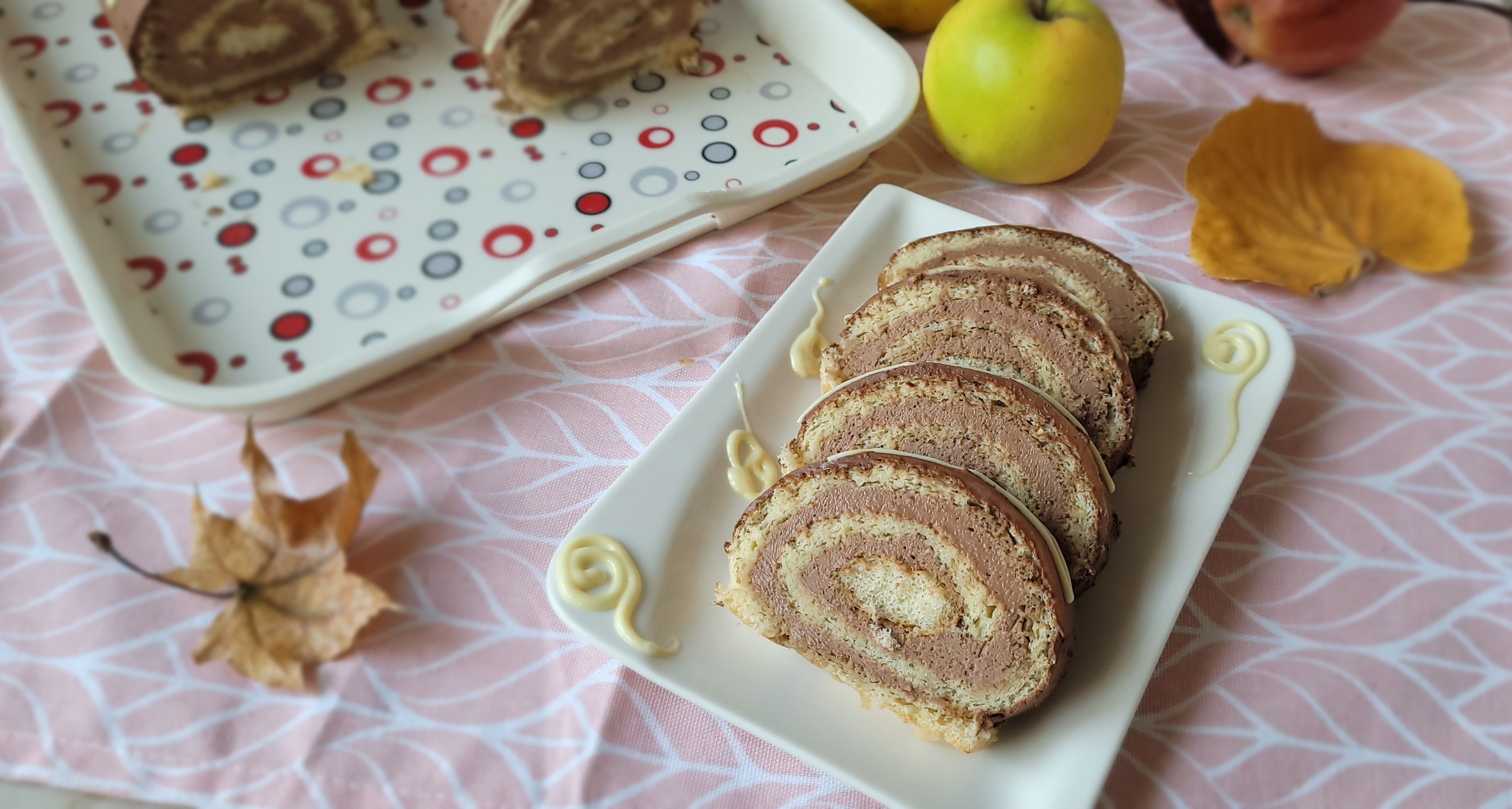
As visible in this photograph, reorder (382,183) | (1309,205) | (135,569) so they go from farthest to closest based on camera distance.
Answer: (382,183) → (1309,205) → (135,569)

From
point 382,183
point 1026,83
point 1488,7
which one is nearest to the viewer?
point 1026,83

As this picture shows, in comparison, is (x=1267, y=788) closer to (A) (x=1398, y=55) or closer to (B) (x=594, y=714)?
(B) (x=594, y=714)

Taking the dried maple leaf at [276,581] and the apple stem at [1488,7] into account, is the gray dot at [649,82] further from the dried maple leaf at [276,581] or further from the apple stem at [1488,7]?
the apple stem at [1488,7]

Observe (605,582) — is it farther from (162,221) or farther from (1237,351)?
(162,221)

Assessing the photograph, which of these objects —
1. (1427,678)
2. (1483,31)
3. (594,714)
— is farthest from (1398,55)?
(594,714)

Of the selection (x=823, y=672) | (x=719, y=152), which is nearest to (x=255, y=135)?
(x=719, y=152)

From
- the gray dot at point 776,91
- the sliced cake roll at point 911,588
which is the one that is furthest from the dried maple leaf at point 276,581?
the gray dot at point 776,91

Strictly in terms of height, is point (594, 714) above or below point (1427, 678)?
above

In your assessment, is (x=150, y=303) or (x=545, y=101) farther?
(x=545, y=101)
